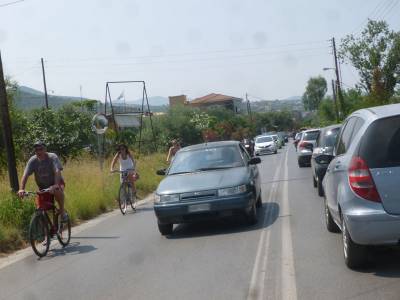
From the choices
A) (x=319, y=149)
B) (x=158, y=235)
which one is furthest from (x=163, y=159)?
(x=158, y=235)

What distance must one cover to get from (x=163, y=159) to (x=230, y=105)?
10928cm

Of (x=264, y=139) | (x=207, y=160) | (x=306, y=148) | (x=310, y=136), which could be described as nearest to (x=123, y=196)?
(x=207, y=160)

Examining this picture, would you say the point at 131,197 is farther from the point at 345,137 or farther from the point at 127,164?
the point at 345,137

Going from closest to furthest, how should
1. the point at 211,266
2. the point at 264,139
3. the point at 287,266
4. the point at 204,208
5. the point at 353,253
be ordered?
the point at 353,253, the point at 287,266, the point at 211,266, the point at 204,208, the point at 264,139

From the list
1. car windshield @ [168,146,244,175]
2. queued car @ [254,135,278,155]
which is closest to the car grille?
car windshield @ [168,146,244,175]

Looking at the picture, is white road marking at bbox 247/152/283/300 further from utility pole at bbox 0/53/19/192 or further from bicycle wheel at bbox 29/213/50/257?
utility pole at bbox 0/53/19/192

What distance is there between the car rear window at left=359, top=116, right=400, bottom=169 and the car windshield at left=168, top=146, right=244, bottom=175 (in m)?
5.22

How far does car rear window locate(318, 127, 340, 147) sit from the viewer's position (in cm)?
1553

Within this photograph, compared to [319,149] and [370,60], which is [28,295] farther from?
[370,60]

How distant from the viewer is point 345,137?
26.1 ft

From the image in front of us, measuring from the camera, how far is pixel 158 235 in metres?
11.0

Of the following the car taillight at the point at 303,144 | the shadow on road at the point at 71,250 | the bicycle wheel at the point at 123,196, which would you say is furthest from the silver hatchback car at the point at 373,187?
the car taillight at the point at 303,144

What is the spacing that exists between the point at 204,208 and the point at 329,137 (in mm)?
6320

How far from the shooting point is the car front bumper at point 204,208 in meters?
10.3
